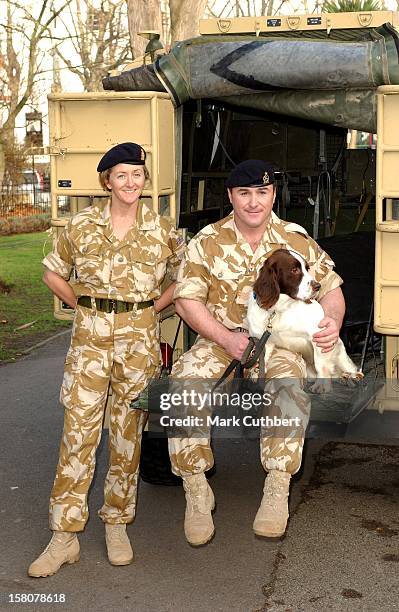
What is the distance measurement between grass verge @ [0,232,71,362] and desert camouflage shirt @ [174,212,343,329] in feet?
7.94

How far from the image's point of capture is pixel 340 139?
9656 millimetres

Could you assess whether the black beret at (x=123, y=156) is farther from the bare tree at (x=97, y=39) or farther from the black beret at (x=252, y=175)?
the bare tree at (x=97, y=39)

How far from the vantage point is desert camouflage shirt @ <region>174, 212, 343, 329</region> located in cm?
505

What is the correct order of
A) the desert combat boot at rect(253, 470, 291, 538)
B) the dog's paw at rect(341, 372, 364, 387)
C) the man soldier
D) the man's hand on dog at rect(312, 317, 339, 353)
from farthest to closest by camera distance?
the dog's paw at rect(341, 372, 364, 387), the man's hand on dog at rect(312, 317, 339, 353), the man soldier, the desert combat boot at rect(253, 470, 291, 538)

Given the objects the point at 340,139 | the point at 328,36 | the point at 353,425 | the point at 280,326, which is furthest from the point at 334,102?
the point at 340,139

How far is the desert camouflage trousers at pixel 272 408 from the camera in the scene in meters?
4.54

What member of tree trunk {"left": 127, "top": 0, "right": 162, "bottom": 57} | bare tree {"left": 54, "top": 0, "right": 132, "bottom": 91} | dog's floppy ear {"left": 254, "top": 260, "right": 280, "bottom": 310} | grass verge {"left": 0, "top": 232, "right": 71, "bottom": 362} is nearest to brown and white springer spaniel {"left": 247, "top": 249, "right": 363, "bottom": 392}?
dog's floppy ear {"left": 254, "top": 260, "right": 280, "bottom": 310}

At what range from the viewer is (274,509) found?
14.8 feet

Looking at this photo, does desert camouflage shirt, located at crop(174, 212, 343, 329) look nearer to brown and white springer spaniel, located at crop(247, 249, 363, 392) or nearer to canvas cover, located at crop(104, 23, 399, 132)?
brown and white springer spaniel, located at crop(247, 249, 363, 392)

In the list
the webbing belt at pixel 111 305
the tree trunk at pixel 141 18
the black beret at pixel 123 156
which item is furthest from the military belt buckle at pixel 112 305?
the tree trunk at pixel 141 18

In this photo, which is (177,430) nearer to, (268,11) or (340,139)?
(340,139)

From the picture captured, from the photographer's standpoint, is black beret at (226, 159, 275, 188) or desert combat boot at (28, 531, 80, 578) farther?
black beret at (226, 159, 275, 188)

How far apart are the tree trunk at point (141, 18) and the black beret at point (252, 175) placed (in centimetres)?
929

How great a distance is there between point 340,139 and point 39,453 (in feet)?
14.7
